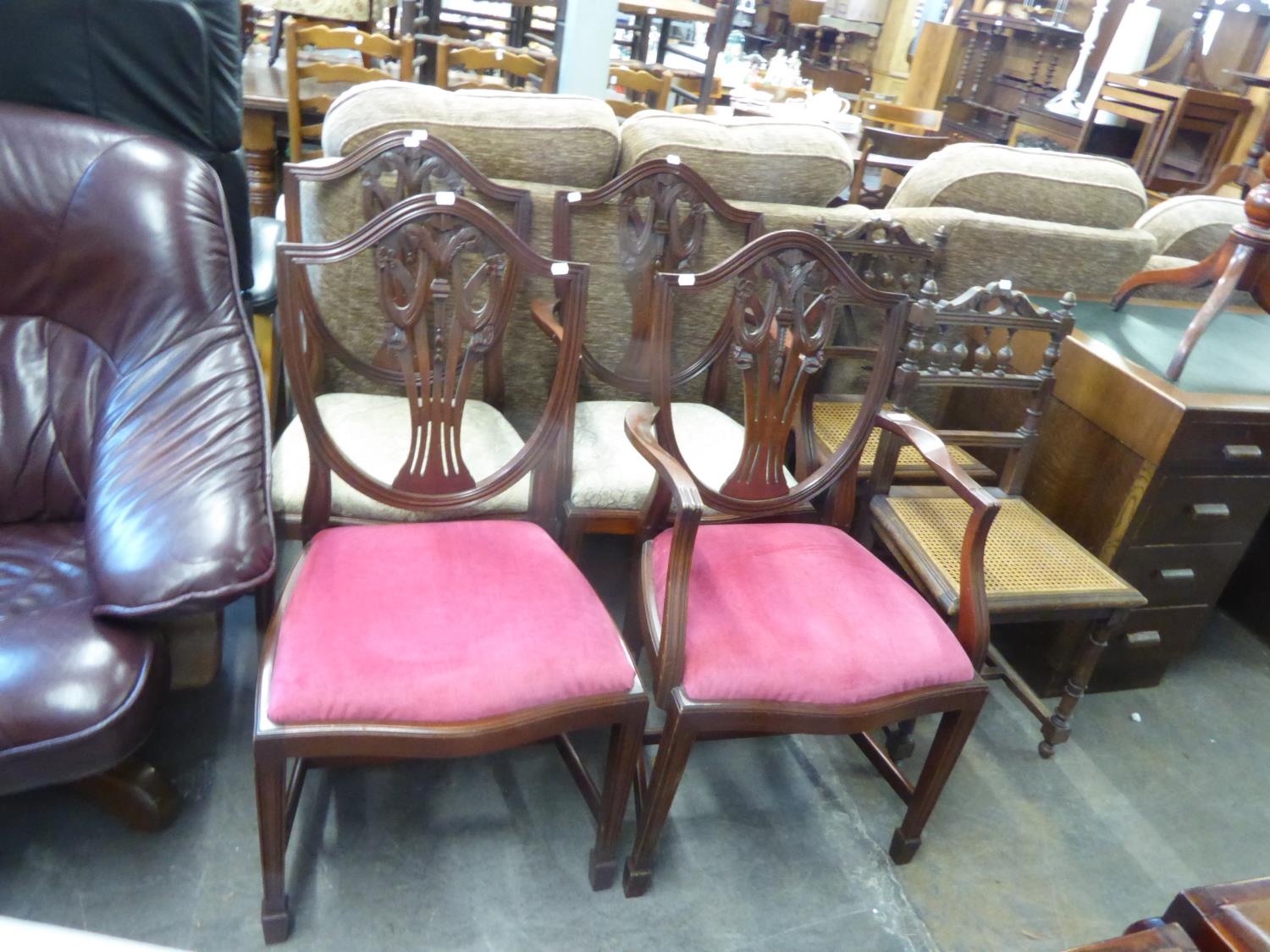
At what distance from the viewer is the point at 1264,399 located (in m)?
1.71

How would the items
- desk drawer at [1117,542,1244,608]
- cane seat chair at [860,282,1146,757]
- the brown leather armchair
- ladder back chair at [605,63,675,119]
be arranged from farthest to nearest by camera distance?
ladder back chair at [605,63,675,119], desk drawer at [1117,542,1244,608], cane seat chair at [860,282,1146,757], the brown leather armchair

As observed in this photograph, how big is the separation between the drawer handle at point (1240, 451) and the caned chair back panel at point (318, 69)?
2464 millimetres

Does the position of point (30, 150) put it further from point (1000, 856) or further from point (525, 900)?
point (1000, 856)

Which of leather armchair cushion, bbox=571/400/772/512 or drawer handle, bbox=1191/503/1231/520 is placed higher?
drawer handle, bbox=1191/503/1231/520

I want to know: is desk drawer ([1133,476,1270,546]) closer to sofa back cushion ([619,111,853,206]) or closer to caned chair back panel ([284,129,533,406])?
sofa back cushion ([619,111,853,206])

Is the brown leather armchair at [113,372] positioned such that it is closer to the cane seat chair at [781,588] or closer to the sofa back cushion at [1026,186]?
the cane seat chair at [781,588]

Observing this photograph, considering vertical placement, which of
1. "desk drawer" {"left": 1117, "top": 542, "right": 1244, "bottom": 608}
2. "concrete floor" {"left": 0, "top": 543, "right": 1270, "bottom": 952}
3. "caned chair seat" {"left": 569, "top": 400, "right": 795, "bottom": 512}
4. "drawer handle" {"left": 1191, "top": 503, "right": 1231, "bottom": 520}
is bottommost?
"concrete floor" {"left": 0, "top": 543, "right": 1270, "bottom": 952}

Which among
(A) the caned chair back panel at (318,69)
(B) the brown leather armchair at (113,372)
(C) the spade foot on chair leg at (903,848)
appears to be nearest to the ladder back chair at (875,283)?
(C) the spade foot on chair leg at (903,848)

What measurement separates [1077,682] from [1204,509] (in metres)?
0.44

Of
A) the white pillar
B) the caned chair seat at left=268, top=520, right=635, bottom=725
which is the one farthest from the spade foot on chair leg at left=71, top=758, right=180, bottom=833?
the white pillar

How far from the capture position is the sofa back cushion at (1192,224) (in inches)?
96.7

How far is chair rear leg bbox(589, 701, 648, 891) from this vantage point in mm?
1221

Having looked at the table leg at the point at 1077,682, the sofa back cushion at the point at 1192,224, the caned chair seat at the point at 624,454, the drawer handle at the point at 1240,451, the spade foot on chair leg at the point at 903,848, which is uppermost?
the sofa back cushion at the point at 1192,224

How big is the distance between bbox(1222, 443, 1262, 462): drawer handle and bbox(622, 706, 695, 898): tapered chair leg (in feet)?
4.04
